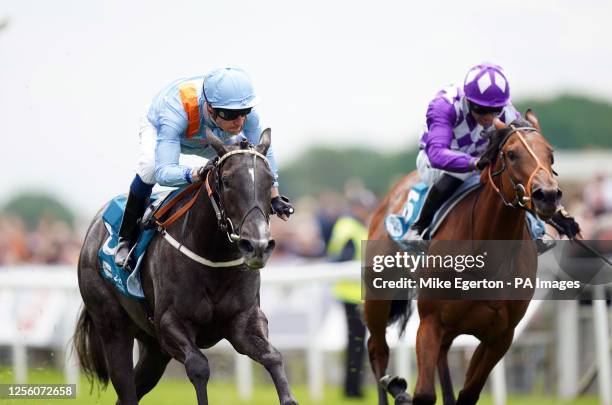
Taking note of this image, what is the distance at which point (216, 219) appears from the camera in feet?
20.4

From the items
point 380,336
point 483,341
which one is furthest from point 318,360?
point 483,341

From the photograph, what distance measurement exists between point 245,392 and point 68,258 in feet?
19.1

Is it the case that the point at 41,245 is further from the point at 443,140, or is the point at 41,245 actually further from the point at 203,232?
the point at 203,232

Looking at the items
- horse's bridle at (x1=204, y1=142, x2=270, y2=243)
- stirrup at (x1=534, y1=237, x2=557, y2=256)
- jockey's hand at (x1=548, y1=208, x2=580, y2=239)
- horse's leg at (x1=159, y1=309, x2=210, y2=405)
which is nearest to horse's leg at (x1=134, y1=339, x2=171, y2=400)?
horse's leg at (x1=159, y1=309, x2=210, y2=405)

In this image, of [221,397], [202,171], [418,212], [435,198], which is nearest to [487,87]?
[435,198]

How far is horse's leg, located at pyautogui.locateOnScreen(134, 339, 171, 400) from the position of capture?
7.33 metres

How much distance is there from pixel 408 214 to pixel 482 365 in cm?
112

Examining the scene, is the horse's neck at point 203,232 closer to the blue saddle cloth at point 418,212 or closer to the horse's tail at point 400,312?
the blue saddle cloth at point 418,212

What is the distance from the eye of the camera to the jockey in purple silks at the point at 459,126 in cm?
681

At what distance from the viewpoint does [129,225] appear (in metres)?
6.91

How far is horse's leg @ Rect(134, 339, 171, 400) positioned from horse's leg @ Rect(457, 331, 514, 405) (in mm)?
1768

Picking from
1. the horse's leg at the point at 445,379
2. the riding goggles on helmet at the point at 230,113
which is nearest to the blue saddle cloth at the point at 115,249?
the riding goggles on helmet at the point at 230,113

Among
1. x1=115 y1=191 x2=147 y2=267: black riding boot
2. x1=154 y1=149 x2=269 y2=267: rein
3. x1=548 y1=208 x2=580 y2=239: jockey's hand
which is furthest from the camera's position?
x1=548 y1=208 x2=580 y2=239: jockey's hand

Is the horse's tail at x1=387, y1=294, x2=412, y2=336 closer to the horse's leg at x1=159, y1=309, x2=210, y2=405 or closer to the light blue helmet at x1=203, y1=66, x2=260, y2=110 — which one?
the horse's leg at x1=159, y1=309, x2=210, y2=405
